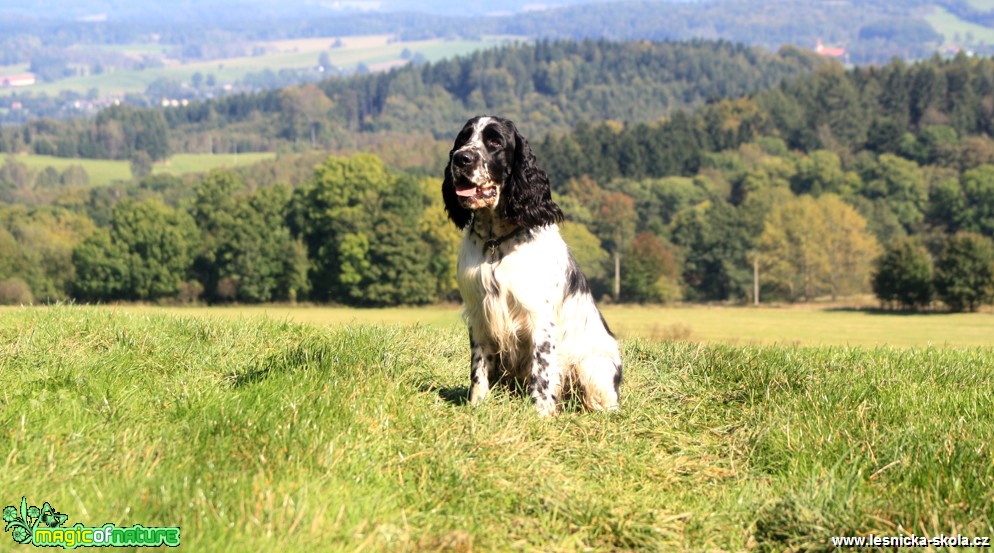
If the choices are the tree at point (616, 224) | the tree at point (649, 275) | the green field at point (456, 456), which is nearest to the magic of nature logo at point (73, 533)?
the green field at point (456, 456)

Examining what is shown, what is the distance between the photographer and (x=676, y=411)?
742cm

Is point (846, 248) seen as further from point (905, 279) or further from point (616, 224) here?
point (905, 279)

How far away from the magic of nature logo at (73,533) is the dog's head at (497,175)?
136 inches

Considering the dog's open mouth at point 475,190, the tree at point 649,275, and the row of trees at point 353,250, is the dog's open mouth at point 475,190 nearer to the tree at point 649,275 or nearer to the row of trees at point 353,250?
the row of trees at point 353,250

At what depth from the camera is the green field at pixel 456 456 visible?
4578 mm

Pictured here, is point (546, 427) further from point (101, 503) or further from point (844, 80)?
point (844, 80)

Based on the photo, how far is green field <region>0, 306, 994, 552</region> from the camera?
4578mm

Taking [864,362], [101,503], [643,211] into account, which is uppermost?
[101,503]

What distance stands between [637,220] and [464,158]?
123m

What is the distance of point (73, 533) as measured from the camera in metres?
4.18

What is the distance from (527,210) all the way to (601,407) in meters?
1.62

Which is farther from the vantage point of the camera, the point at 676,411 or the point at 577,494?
the point at 676,411

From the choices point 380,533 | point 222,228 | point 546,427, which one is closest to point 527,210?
point 546,427


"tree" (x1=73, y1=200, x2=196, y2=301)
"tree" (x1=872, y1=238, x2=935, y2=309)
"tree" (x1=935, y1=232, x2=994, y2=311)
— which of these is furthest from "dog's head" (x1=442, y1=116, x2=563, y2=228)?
"tree" (x1=73, y1=200, x2=196, y2=301)
